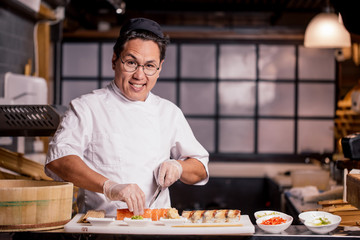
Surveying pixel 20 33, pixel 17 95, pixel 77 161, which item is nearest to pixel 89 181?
pixel 77 161

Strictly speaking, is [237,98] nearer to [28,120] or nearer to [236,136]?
[236,136]

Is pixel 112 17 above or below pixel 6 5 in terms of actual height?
above

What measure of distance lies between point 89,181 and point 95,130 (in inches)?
15.1

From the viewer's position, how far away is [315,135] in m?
7.49

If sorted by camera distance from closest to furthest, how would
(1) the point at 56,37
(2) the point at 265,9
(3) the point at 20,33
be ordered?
(3) the point at 20,33 < (1) the point at 56,37 < (2) the point at 265,9

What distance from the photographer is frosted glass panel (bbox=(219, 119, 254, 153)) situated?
750 cm

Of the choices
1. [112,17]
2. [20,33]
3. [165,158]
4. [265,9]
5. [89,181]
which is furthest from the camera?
[112,17]

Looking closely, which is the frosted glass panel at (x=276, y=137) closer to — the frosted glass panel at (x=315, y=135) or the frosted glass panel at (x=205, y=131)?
the frosted glass panel at (x=315, y=135)

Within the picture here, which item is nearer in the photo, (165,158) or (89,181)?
(89,181)

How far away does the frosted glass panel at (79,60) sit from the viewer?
24.6 ft

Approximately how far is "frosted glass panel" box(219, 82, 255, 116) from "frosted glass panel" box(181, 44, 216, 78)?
0.95 feet

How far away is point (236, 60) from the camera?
294 inches

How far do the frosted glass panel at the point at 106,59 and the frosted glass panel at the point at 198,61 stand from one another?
1.04 meters

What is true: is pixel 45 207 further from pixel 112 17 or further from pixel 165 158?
pixel 112 17
